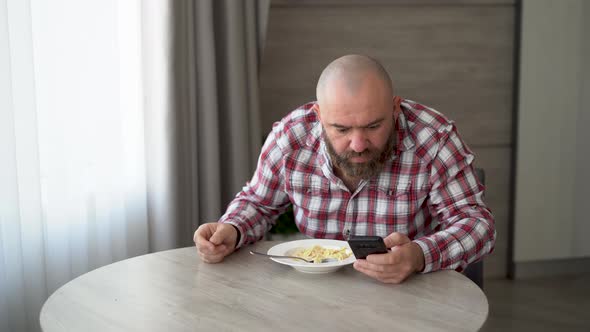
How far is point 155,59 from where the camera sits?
110 inches

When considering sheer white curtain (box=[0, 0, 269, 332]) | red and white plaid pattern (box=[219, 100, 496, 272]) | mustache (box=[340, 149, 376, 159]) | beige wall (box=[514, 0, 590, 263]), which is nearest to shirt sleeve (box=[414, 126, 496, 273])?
red and white plaid pattern (box=[219, 100, 496, 272])

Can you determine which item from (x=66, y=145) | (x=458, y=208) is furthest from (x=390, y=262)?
(x=66, y=145)

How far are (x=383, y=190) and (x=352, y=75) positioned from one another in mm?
400

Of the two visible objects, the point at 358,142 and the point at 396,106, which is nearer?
the point at 358,142

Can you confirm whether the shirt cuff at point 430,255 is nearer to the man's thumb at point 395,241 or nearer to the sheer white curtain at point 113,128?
the man's thumb at point 395,241

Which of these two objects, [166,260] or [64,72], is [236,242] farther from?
[64,72]

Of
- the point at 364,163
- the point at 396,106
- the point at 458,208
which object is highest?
the point at 396,106

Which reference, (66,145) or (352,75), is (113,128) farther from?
(352,75)

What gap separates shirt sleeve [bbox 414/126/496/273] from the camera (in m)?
1.84

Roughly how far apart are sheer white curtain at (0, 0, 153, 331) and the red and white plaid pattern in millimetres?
720

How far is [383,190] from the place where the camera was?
207 centimetres

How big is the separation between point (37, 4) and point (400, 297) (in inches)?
65.2

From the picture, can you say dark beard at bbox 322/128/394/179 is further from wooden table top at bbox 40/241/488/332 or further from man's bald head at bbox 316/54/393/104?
wooden table top at bbox 40/241/488/332

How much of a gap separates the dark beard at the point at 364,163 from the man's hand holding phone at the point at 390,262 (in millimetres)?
312
